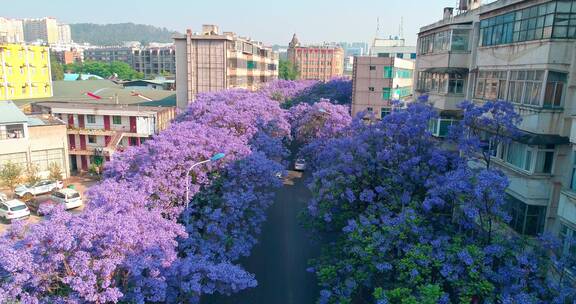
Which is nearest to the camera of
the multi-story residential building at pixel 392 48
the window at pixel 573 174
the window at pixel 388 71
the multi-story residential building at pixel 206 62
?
the window at pixel 573 174

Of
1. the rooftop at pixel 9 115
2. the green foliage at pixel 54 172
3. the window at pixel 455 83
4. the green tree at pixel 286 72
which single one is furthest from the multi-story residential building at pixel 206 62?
the green tree at pixel 286 72

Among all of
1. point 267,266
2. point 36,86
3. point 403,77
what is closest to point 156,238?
point 267,266

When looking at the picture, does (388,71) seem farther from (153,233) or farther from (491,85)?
(153,233)

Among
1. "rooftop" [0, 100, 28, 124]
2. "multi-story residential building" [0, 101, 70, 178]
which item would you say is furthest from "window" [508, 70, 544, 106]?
"rooftop" [0, 100, 28, 124]

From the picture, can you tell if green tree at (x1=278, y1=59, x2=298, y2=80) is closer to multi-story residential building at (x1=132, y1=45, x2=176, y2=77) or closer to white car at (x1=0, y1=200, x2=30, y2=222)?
multi-story residential building at (x1=132, y1=45, x2=176, y2=77)

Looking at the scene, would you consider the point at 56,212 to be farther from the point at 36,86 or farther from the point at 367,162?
the point at 36,86

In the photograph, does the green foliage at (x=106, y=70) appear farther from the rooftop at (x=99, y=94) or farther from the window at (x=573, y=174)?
the window at (x=573, y=174)
